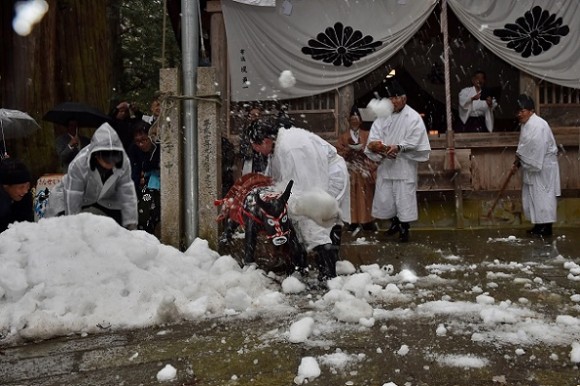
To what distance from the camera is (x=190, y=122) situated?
5.76 m

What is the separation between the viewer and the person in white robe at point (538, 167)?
802cm

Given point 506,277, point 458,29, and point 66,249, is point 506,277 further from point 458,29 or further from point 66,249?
point 458,29

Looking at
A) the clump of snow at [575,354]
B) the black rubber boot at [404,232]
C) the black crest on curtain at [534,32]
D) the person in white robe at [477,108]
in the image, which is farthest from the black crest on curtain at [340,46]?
the clump of snow at [575,354]

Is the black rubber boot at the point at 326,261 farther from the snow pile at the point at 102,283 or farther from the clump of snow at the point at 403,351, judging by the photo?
the clump of snow at the point at 403,351

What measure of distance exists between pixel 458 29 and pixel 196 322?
10.3 m

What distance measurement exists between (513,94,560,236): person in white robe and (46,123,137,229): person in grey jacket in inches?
235

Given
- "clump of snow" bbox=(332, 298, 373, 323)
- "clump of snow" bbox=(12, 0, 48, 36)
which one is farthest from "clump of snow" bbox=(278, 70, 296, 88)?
"clump of snow" bbox=(332, 298, 373, 323)

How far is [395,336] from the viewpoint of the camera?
343 centimetres

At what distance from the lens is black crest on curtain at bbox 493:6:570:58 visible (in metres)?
9.22

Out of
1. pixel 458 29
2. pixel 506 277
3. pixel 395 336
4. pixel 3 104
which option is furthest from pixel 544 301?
pixel 3 104

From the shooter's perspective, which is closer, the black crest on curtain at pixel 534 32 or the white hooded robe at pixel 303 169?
the white hooded robe at pixel 303 169

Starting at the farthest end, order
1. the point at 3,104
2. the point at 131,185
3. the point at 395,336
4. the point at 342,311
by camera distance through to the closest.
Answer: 1. the point at 3,104
2. the point at 131,185
3. the point at 342,311
4. the point at 395,336

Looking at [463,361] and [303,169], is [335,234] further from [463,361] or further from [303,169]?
[463,361]

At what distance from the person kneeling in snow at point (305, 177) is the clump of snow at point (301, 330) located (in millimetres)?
1430
